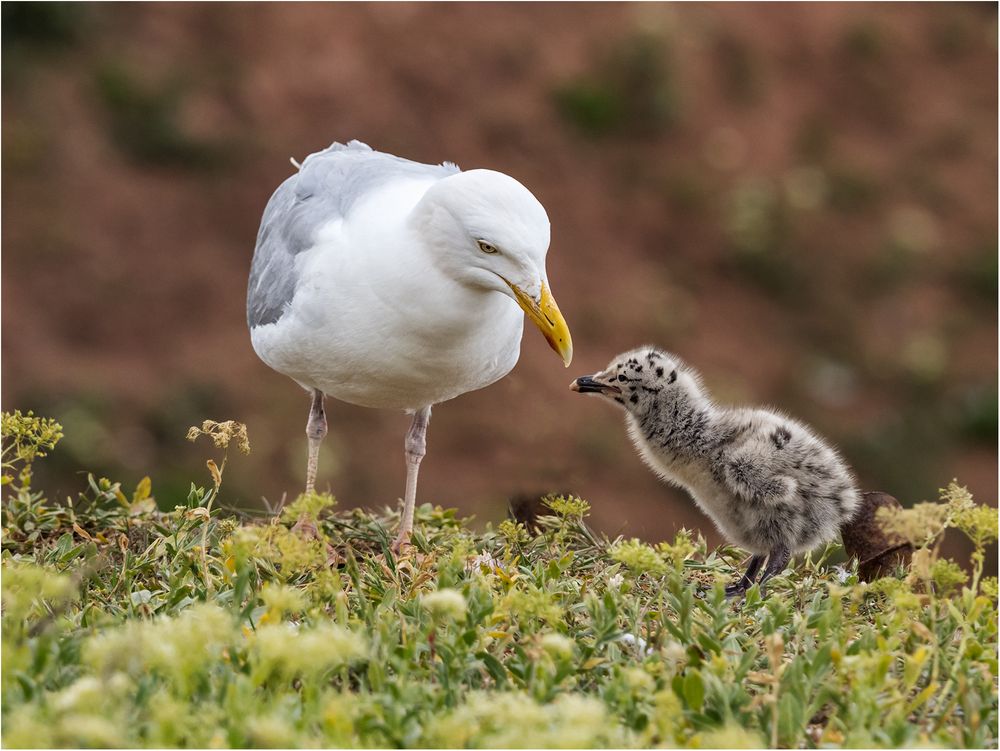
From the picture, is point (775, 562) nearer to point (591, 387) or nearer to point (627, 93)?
point (591, 387)

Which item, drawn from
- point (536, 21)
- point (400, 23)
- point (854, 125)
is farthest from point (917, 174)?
point (400, 23)

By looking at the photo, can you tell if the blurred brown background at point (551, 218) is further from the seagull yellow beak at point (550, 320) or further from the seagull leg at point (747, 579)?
the seagull yellow beak at point (550, 320)

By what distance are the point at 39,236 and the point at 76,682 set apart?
30.0ft

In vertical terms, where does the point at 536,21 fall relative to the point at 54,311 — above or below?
above

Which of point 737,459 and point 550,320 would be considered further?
point 737,459

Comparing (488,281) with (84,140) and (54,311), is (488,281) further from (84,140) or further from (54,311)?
(84,140)

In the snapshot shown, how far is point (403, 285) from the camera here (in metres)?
4.83

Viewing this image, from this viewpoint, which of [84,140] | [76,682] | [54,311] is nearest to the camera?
[76,682]

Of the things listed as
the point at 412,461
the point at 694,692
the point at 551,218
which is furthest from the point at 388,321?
the point at 551,218

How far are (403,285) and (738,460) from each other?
4.21 feet

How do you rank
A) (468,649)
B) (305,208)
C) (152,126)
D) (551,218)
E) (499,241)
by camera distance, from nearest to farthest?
(468,649) < (499,241) < (305,208) < (152,126) < (551,218)

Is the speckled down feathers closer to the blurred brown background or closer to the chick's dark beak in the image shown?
the chick's dark beak

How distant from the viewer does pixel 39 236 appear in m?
12.1

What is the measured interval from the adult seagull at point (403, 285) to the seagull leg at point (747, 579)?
3.43 ft
